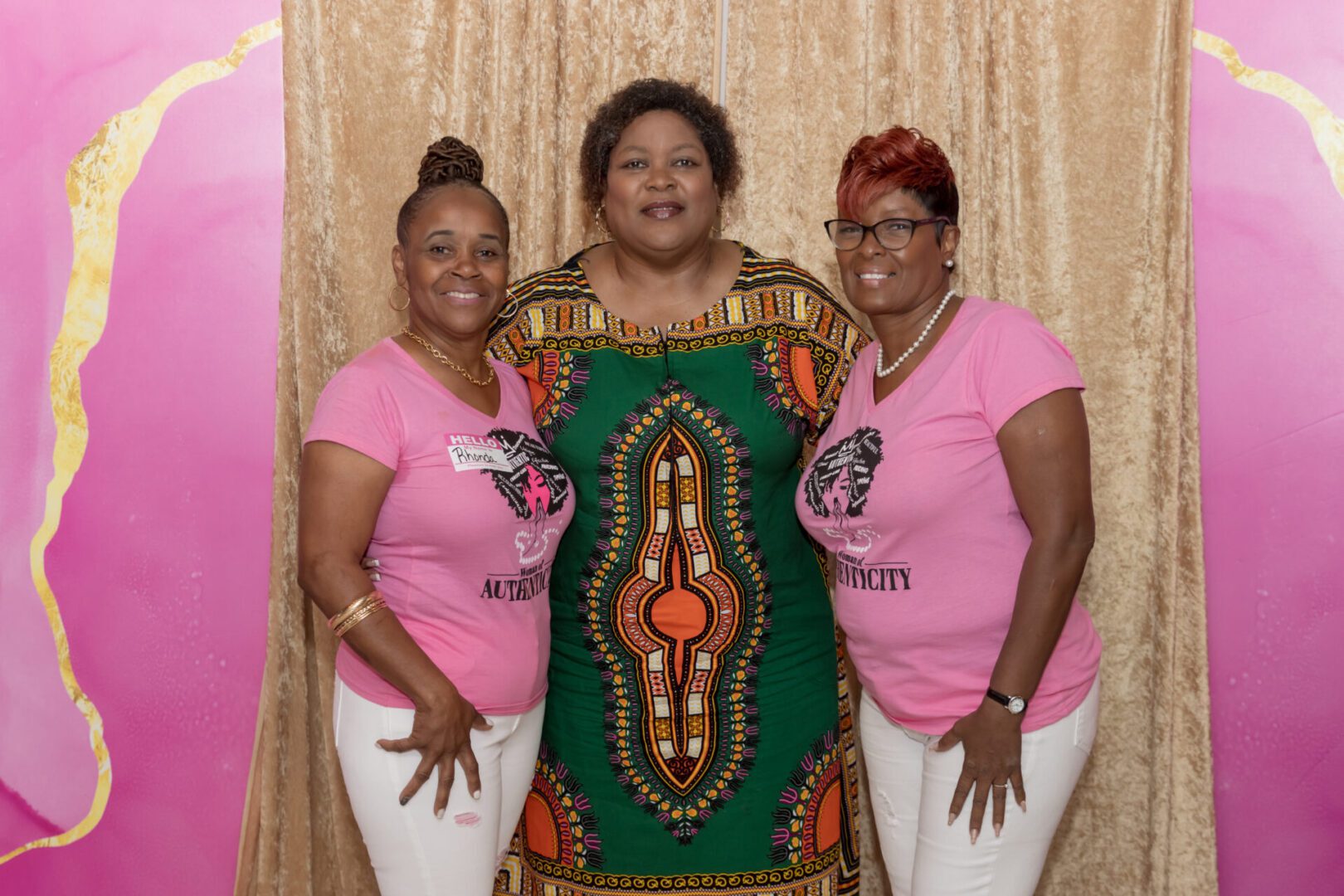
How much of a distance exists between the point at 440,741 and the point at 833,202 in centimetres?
165

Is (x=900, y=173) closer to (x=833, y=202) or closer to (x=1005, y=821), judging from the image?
(x=833, y=202)

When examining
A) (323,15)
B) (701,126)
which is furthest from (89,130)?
(701,126)

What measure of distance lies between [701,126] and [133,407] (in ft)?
5.02

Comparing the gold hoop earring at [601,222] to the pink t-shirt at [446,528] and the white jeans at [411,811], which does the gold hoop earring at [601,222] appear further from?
the white jeans at [411,811]

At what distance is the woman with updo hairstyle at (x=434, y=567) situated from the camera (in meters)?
1.85

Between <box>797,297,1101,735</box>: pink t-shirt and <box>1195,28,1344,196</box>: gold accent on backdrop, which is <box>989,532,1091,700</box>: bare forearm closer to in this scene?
<box>797,297,1101,735</box>: pink t-shirt

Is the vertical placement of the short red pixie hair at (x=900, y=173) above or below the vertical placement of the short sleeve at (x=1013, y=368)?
above

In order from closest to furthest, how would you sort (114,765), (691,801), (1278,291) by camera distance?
(691,801)
(1278,291)
(114,765)

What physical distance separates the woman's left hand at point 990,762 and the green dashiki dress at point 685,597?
54 cm

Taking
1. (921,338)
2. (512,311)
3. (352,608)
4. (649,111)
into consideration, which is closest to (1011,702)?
(921,338)

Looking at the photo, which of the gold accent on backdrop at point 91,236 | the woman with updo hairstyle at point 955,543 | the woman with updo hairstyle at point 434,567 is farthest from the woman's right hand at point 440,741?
the gold accent on backdrop at point 91,236

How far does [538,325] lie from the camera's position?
2320mm

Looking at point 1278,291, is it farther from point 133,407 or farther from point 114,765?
point 114,765

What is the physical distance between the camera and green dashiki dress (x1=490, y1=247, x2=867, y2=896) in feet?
7.32
